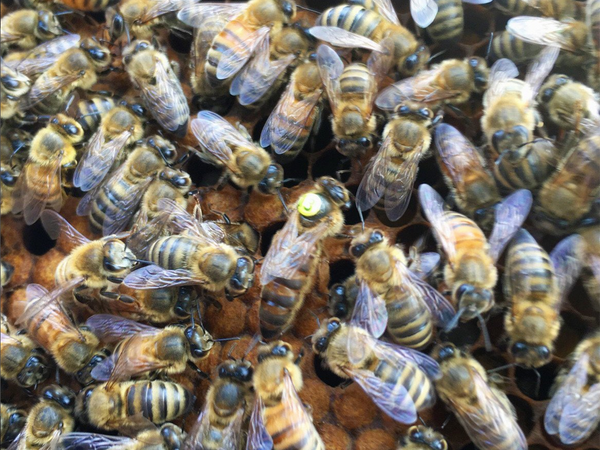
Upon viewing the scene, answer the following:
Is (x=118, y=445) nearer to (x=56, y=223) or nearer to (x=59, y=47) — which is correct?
(x=56, y=223)

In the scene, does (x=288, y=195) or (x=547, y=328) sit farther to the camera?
(x=288, y=195)

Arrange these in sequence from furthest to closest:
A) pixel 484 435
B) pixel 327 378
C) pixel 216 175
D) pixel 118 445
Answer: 1. pixel 216 175
2. pixel 327 378
3. pixel 118 445
4. pixel 484 435

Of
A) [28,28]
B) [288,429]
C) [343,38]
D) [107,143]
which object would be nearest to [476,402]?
[288,429]

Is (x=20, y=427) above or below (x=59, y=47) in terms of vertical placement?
below

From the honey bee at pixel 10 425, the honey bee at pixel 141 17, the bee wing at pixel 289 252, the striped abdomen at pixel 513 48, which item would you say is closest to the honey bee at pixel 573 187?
the striped abdomen at pixel 513 48

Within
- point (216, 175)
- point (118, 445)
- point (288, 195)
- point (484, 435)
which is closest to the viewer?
point (484, 435)

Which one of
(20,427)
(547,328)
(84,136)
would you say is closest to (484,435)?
(547,328)
